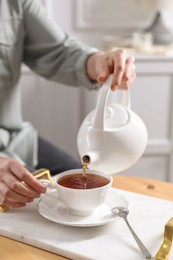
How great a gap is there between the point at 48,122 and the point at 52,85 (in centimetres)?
18

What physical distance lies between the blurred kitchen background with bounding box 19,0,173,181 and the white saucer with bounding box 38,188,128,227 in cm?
110

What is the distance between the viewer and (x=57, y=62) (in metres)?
1.56

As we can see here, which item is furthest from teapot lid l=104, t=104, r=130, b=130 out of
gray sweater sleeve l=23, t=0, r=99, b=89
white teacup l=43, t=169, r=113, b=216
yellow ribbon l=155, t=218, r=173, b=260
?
gray sweater sleeve l=23, t=0, r=99, b=89

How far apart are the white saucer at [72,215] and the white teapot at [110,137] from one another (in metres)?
0.07

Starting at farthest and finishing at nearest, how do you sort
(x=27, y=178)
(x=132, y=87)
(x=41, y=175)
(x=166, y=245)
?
(x=132, y=87) < (x=41, y=175) < (x=27, y=178) < (x=166, y=245)

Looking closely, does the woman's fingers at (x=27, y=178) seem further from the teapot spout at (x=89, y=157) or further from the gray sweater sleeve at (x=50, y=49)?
the gray sweater sleeve at (x=50, y=49)

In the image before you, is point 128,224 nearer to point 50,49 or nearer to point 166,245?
point 166,245

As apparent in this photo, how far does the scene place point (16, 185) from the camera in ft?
3.18

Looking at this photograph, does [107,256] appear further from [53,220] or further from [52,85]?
[52,85]

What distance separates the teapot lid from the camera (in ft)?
3.37

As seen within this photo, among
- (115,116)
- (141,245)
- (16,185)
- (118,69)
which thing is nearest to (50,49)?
(118,69)

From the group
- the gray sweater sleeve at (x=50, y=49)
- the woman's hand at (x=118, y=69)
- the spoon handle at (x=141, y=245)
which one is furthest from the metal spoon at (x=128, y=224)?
the gray sweater sleeve at (x=50, y=49)

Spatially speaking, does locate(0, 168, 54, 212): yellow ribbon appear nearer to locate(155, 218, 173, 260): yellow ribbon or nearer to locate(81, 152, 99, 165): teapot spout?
locate(81, 152, 99, 165): teapot spout

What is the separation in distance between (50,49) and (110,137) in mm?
660
